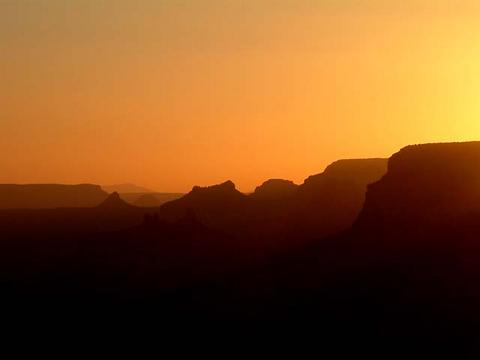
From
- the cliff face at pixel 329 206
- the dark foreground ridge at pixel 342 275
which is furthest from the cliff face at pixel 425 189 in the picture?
the cliff face at pixel 329 206

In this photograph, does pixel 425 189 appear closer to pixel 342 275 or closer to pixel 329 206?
pixel 342 275

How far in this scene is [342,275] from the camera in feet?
258

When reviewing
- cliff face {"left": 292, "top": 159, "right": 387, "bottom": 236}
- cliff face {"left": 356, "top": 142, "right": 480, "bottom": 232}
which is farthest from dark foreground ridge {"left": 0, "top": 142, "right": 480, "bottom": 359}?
cliff face {"left": 292, "top": 159, "right": 387, "bottom": 236}

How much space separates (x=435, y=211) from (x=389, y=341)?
27.3 metres

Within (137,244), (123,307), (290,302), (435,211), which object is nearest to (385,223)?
(435,211)

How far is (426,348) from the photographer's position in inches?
2416

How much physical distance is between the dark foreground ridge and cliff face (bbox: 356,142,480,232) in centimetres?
12

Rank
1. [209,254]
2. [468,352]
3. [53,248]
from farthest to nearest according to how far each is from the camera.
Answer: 1. [53,248]
2. [209,254]
3. [468,352]

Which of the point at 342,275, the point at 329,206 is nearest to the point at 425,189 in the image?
the point at 342,275

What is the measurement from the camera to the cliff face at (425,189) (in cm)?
8644

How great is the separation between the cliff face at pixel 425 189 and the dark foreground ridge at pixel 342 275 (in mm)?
117

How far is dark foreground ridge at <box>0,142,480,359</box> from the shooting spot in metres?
65.4

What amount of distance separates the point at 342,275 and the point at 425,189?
16703mm

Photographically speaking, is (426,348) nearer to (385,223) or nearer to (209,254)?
(385,223)
